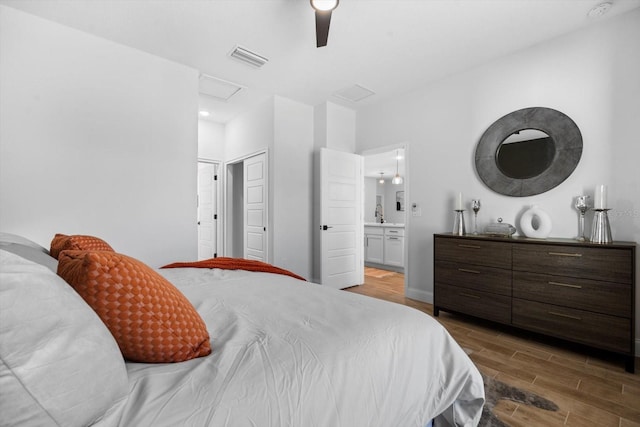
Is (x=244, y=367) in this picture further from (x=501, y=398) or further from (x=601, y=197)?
(x=601, y=197)

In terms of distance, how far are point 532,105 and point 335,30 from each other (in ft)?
6.77

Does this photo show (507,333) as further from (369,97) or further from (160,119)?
(160,119)

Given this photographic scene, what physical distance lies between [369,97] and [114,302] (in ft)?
13.2

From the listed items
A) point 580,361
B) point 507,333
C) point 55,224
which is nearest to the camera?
point 580,361

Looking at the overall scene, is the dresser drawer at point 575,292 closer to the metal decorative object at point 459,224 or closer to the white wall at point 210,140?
the metal decorative object at point 459,224

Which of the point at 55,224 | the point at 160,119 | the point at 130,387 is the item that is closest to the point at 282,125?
the point at 160,119

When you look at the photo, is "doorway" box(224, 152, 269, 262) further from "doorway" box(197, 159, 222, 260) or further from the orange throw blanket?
the orange throw blanket

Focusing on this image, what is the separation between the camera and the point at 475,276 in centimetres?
284

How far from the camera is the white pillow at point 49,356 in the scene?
470mm

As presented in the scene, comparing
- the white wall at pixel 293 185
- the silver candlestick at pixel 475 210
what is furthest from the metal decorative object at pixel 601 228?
the white wall at pixel 293 185

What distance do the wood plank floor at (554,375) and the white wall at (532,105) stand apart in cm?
90

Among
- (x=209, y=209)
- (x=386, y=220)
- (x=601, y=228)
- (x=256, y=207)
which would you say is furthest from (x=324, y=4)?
(x=386, y=220)

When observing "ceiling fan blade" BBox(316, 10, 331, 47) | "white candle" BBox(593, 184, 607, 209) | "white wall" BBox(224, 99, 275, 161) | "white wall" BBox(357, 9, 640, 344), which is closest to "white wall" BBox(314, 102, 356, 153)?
"white wall" BBox(357, 9, 640, 344)

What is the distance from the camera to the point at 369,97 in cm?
408
